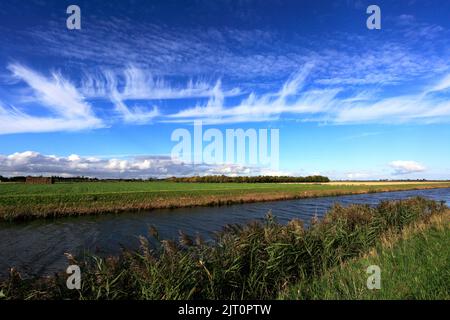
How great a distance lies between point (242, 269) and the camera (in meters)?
9.20

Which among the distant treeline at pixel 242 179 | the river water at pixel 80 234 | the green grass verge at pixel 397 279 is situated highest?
the distant treeline at pixel 242 179

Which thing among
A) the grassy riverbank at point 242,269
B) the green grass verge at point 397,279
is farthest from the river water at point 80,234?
the green grass verge at point 397,279

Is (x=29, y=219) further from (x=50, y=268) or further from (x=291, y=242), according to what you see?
(x=291, y=242)

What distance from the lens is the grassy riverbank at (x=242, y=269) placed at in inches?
276

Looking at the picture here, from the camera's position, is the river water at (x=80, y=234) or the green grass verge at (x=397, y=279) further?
the river water at (x=80, y=234)

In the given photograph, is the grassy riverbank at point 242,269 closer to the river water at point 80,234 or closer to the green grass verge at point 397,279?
the green grass verge at point 397,279

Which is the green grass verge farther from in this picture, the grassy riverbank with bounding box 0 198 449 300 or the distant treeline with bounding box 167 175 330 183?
the distant treeline with bounding box 167 175 330 183

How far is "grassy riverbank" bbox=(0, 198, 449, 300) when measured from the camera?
702cm

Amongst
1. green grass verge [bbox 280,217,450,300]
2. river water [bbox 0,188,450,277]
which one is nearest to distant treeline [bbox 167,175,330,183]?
river water [bbox 0,188,450,277]

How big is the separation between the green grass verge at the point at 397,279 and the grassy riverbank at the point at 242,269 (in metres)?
0.03

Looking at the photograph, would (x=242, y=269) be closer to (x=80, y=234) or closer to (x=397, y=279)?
(x=397, y=279)

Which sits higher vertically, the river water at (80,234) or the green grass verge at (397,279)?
the green grass verge at (397,279)

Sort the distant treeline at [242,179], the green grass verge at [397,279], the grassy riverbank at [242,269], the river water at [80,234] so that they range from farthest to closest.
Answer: the distant treeline at [242,179] → the river water at [80,234] → the grassy riverbank at [242,269] → the green grass verge at [397,279]
